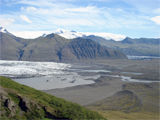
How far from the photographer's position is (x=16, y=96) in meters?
21.9

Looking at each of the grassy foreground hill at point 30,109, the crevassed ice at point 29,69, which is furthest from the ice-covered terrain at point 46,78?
the grassy foreground hill at point 30,109

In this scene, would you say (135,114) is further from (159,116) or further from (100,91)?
(100,91)

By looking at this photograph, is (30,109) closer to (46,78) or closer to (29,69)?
(46,78)

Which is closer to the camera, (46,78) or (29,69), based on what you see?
(46,78)

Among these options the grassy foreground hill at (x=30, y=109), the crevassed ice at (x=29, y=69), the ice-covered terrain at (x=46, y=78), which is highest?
the grassy foreground hill at (x=30, y=109)

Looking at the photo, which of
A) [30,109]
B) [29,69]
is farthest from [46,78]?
[30,109]

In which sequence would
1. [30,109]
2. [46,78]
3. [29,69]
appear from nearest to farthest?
1. [30,109]
2. [46,78]
3. [29,69]

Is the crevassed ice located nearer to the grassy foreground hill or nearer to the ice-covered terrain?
the ice-covered terrain

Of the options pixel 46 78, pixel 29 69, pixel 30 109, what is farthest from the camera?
pixel 29 69

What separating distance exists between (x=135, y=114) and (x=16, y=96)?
91.3 ft

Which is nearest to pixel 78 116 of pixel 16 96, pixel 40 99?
pixel 40 99

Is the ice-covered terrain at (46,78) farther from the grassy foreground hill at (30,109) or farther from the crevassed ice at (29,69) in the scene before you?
the grassy foreground hill at (30,109)

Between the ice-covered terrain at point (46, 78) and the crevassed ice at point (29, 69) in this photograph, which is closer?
the ice-covered terrain at point (46, 78)

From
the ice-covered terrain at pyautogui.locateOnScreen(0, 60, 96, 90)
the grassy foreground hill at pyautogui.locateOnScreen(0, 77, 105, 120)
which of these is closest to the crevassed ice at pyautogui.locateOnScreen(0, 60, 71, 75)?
the ice-covered terrain at pyautogui.locateOnScreen(0, 60, 96, 90)
